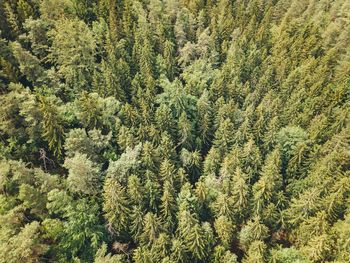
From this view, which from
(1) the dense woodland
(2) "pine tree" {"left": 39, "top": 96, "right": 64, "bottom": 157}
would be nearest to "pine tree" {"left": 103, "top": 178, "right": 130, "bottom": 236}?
(1) the dense woodland

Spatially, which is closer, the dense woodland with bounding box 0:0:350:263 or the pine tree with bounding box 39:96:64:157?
the dense woodland with bounding box 0:0:350:263

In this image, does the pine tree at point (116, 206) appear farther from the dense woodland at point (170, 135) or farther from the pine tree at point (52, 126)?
the pine tree at point (52, 126)

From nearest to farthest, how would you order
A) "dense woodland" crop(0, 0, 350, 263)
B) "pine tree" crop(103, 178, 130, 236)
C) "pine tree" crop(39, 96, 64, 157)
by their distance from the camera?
"pine tree" crop(103, 178, 130, 236), "dense woodland" crop(0, 0, 350, 263), "pine tree" crop(39, 96, 64, 157)

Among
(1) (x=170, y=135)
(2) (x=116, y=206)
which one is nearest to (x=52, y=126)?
(2) (x=116, y=206)

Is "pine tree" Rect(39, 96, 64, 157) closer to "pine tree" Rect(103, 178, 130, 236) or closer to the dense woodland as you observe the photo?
the dense woodland

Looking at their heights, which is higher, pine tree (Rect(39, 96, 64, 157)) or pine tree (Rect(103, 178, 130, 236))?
pine tree (Rect(39, 96, 64, 157))

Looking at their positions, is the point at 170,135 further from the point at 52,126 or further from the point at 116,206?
the point at 52,126

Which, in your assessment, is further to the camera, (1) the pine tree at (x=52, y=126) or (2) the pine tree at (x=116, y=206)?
(1) the pine tree at (x=52, y=126)

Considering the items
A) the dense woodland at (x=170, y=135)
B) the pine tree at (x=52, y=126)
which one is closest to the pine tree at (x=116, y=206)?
the dense woodland at (x=170, y=135)
